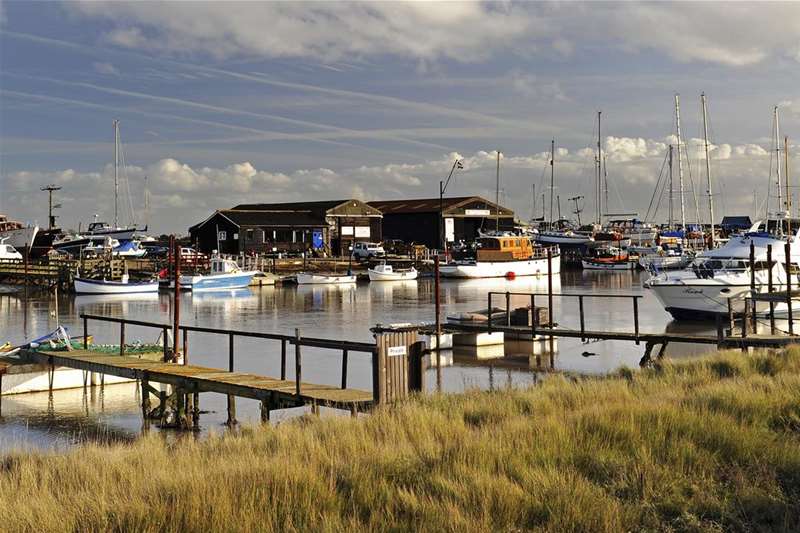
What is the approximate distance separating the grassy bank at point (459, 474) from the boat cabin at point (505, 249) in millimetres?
76867

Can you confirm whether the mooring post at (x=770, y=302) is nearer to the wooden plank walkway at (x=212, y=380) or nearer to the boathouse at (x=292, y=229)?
the wooden plank walkway at (x=212, y=380)

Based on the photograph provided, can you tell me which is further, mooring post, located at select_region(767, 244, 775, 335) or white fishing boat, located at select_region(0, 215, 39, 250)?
white fishing boat, located at select_region(0, 215, 39, 250)

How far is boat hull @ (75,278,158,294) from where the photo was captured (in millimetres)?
66438

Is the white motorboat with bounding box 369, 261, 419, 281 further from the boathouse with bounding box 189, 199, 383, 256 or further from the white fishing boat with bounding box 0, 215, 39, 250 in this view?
the white fishing boat with bounding box 0, 215, 39, 250

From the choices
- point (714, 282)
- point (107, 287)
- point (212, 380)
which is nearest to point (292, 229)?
point (107, 287)

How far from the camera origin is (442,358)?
30.5m

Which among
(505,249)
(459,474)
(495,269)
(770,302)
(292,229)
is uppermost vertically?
(292,229)

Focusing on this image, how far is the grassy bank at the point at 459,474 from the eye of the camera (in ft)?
26.1

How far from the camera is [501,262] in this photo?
3553 inches

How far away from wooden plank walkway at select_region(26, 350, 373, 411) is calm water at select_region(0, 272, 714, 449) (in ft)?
3.98

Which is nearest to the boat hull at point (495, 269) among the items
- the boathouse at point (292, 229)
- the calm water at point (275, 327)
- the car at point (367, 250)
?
the calm water at point (275, 327)

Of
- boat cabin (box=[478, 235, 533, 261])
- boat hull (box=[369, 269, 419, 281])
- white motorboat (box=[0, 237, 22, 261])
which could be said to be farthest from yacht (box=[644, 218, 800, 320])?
white motorboat (box=[0, 237, 22, 261])

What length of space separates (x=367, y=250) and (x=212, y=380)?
8097cm

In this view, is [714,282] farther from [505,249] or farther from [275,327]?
[505,249]
